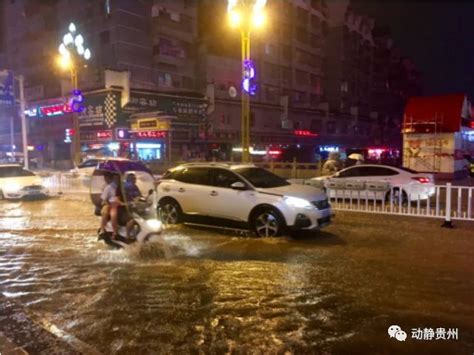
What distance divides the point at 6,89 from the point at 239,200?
20.4 meters

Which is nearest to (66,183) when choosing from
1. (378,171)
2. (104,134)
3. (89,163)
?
(89,163)

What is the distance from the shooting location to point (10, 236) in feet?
35.4

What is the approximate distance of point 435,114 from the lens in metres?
25.6

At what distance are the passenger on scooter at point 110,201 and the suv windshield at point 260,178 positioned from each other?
3019 millimetres

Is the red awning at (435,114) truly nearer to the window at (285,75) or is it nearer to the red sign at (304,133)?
the red sign at (304,133)

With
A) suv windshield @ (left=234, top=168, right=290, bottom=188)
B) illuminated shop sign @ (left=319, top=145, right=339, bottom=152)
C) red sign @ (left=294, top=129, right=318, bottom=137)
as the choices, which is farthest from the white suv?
illuminated shop sign @ (left=319, top=145, right=339, bottom=152)

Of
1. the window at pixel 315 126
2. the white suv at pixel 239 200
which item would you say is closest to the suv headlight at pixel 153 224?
the white suv at pixel 239 200

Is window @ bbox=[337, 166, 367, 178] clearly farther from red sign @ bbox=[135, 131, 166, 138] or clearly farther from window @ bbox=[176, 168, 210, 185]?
red sign @ bbox=[135, 131, 166, 138]

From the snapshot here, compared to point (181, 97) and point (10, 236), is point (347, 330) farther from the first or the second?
point (181, 97)

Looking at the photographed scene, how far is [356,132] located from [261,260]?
59.7 meters

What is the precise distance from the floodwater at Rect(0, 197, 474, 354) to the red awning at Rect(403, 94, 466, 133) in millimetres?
16415

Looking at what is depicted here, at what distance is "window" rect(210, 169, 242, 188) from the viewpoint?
1048 cm

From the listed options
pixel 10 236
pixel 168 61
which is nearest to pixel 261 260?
pixel 10 236

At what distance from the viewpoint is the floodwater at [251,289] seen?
4.87 m
